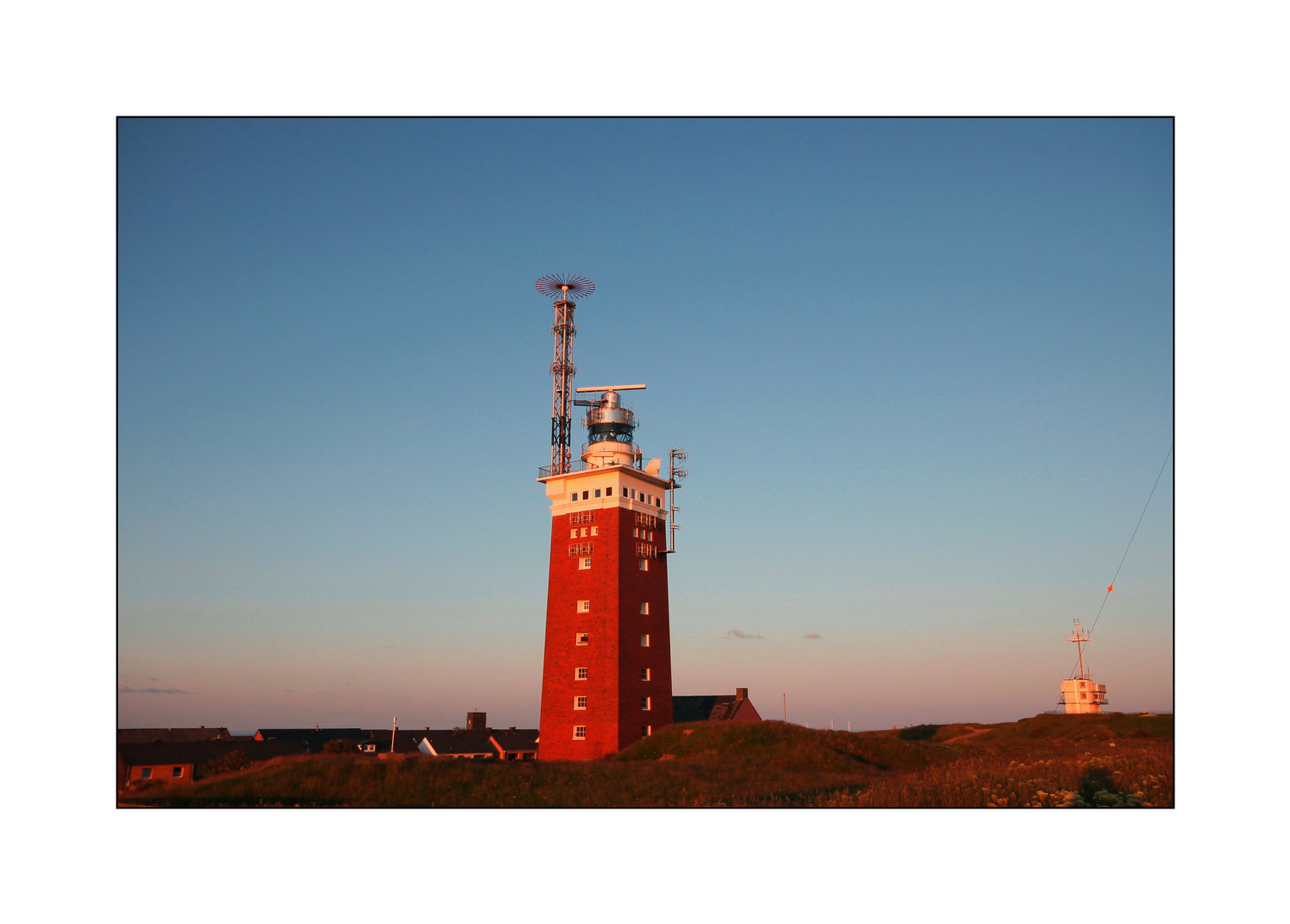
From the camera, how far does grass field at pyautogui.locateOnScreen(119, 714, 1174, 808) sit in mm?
32906

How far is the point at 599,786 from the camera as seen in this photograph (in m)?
40.7

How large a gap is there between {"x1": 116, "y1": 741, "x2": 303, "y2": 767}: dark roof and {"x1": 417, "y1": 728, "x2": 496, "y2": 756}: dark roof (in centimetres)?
1224

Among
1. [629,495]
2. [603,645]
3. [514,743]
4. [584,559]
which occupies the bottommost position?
[514,743]

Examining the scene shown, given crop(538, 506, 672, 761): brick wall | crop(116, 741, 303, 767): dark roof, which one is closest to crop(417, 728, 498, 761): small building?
crop(116, 741, 303, 767): dark roof

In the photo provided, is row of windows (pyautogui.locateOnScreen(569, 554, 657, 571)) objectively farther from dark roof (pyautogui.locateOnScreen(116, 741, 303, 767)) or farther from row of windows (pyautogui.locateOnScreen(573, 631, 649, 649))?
dark roof (pyautogui.locateOnScreen(116, 741, 303, 767))

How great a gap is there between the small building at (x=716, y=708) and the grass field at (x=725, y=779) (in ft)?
57.3

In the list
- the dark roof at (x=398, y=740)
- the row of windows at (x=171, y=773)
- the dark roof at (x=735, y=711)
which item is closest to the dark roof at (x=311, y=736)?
the dark roof at (x=398, y=740)

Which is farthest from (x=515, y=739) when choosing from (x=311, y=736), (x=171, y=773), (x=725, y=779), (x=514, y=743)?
(x=725, y=779)

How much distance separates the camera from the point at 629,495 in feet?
200

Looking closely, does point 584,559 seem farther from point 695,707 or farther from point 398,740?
point 398,740

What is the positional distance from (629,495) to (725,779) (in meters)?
22.4

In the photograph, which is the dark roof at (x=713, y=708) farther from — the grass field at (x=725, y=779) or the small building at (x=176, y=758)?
the small building at (x=176, y=758)

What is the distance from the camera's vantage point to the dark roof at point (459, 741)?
85500 mm
